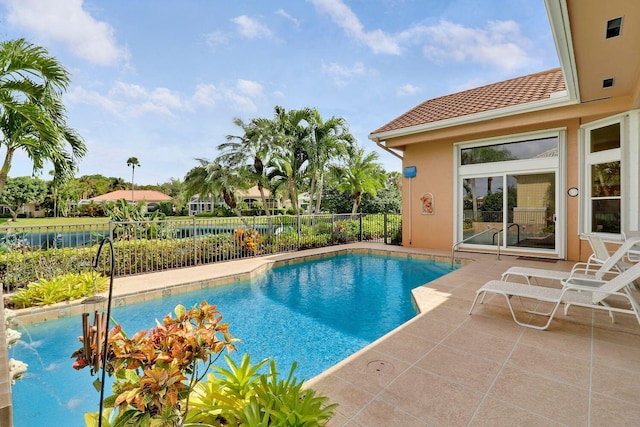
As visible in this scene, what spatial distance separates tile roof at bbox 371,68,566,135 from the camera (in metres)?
8.81

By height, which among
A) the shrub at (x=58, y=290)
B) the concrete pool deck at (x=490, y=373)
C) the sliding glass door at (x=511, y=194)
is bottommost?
the concrete pool deck at (x=490, y=373)

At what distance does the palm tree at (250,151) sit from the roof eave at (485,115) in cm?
758

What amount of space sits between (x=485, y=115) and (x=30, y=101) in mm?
11721

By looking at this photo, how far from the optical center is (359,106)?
17047 millimetres

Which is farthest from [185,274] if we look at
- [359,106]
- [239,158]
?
[359,106]

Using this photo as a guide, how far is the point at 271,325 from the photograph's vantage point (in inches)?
207

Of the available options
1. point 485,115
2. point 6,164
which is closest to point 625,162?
point 485,115

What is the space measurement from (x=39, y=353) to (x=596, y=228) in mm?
11867

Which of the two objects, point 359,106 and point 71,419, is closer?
point 71,419

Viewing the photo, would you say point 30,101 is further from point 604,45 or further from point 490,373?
point 604,45

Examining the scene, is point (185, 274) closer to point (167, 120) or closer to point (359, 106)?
point (359, 106)

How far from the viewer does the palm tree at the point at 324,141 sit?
16.1 metres

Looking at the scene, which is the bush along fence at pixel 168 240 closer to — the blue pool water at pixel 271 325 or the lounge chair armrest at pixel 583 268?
the blue pool water at pixel 271 325

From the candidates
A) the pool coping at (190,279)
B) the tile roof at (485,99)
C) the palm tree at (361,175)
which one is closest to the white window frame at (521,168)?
the tile roof at (485,99)
